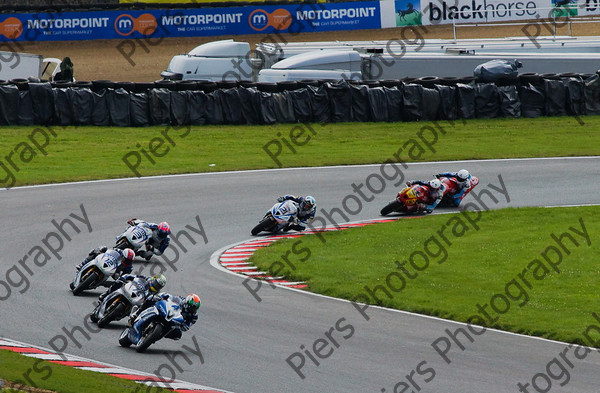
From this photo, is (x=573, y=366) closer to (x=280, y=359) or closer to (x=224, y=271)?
(x=280, y=359)

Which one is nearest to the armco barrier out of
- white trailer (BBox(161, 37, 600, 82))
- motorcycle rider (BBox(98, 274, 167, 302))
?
white trailer (BBox(161, 37, 600, 82))

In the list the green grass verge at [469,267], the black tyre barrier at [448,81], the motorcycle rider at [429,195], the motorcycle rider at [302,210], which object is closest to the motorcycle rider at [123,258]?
the green grass verge at [469,267]

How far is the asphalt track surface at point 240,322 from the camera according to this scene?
11.1m

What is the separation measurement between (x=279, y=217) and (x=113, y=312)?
6.47 meters

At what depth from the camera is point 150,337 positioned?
39.1ft

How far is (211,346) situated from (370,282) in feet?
12.7

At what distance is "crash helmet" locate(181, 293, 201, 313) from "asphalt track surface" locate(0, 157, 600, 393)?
0.53 meters

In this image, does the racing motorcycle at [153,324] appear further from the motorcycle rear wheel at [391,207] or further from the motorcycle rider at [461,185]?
the motorcycle rider at [461,185]

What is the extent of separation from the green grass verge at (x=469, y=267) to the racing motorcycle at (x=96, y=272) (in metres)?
2.92

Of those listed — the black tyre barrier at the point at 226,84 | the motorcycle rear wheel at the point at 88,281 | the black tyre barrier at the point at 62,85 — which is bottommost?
the black tyre barrier at the point at 226,84

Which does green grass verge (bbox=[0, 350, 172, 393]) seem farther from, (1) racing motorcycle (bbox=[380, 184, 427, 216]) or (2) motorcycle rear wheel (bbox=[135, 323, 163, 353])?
(1) racing motorcycle (bbox=[380, 184, 427, 216])

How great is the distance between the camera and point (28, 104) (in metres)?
28.1

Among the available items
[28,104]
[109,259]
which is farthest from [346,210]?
[28,104]

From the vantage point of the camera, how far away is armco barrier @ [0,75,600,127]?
2833 cm
